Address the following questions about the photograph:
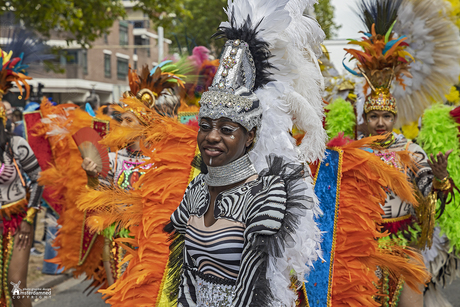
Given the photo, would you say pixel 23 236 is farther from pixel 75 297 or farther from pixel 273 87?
pixel 273 87

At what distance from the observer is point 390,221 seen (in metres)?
4.23

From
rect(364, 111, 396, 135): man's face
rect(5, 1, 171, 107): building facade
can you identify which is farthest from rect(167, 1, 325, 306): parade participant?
rect(5, 1, 171, 107): building facade

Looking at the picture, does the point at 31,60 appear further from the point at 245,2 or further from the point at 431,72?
the point at 431,72

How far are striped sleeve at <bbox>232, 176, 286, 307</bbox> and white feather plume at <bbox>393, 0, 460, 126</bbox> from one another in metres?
3.47

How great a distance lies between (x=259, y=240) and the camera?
2049mm

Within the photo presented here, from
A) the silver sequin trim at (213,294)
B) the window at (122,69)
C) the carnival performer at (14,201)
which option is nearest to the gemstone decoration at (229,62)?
the silver sequin trim at (213,294)

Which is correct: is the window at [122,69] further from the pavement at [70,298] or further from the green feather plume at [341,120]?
the green feather plume at [341,120]

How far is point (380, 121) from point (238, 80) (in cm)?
252

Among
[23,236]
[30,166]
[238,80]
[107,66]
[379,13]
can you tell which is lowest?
[107,66]

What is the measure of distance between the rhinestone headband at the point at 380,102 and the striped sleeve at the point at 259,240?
2.58 m

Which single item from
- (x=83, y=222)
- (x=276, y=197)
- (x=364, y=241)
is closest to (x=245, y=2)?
(x=276, y=197)

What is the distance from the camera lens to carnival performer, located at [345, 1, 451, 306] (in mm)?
4164

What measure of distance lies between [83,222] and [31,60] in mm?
1859

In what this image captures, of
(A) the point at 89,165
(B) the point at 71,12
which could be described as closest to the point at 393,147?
(A) the point at 89,165
